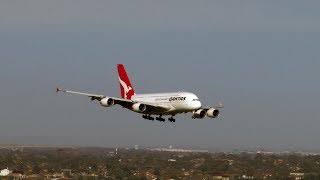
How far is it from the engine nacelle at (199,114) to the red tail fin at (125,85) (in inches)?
701

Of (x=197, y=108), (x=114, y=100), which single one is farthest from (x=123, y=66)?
(x=197, y=108)

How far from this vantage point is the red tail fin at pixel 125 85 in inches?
5630

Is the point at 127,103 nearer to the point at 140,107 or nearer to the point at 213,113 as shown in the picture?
the point at 140,107

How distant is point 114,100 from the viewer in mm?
131500

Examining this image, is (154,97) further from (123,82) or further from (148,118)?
(123,82)

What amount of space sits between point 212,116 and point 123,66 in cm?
2859

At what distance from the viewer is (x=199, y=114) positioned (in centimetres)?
12888

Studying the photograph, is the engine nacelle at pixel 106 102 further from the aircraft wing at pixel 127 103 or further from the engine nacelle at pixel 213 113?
the engine nacelle at pixel 213 113

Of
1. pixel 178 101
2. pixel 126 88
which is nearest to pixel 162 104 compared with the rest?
pixel 178 101

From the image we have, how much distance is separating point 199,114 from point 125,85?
21.6 m

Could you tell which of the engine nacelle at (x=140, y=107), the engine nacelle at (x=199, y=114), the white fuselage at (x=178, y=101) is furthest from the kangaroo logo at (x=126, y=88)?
the engine nacelle at (x=199, y=114)

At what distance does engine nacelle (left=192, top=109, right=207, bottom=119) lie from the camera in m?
129

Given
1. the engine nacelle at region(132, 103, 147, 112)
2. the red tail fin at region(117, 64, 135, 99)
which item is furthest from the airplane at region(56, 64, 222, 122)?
the red tail fin at region(117, 64, 135, 99)

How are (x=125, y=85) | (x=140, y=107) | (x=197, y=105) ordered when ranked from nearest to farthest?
(x=197, y=105) → (x=140, y=107) → (x=125, y=85)
